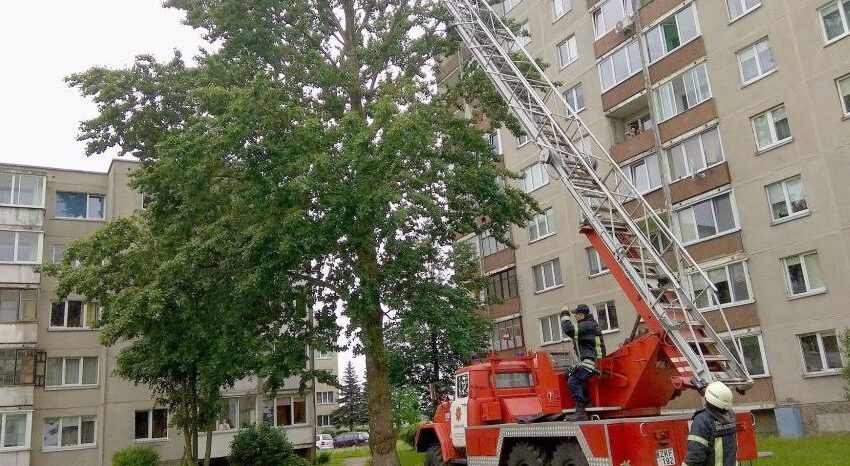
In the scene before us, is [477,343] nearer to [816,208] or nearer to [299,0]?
[299,0]

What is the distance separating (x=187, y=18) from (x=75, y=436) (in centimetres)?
1969

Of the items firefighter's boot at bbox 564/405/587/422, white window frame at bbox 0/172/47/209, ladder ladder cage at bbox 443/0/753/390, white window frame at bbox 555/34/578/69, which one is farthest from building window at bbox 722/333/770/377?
white window frame at bbox 0/172/47/209

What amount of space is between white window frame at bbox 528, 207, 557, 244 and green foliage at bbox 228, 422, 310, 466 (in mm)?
15507

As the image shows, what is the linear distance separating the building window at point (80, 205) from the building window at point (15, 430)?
29.9ft

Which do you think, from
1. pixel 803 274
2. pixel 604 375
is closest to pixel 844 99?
pixel 803 274

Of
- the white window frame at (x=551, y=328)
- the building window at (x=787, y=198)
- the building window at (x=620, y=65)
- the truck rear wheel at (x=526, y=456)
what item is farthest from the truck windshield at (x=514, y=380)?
the white window frame at (x=551, y=328)

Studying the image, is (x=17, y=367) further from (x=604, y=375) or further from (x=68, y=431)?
(x=604, y=375)

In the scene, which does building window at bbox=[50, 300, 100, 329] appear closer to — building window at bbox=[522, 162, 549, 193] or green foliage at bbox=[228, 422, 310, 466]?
green foliage at bbox=[228, 422, 310, 466]

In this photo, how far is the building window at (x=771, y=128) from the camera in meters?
22.9

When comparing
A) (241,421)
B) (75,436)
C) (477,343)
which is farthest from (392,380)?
(477,343)

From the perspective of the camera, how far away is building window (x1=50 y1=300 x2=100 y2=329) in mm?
30245

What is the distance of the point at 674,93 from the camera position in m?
26.7

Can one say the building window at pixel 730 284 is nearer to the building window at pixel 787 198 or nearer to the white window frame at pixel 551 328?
the building window at pixel 787 198

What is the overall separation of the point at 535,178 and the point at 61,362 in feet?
78.4
